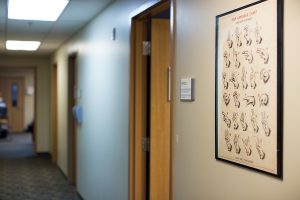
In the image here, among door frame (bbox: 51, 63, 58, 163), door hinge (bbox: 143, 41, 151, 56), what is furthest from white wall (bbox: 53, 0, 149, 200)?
door frame (bbox: 51, 63, 58, 163)

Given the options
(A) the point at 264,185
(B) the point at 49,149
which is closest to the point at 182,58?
(A) the point at 264,185

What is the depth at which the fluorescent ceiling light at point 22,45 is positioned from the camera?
7.10 m

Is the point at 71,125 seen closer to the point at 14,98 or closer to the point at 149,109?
the point at 149,109

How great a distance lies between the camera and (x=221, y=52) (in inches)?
77.1

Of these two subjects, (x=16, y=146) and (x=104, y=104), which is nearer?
(x=104, y=104)

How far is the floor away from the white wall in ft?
1.71

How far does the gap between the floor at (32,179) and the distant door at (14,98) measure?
579 cm

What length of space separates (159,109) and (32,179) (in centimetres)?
432

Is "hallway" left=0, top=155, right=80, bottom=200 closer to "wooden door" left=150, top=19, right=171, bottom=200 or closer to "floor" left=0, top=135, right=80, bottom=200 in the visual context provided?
"floor" left=0, top=135, right=80, bottom=200

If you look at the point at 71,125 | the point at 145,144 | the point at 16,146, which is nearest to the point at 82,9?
the point at 145,144

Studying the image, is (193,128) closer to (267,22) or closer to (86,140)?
(267,22)

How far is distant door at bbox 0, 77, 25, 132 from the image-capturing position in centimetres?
1552

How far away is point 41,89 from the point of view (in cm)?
989

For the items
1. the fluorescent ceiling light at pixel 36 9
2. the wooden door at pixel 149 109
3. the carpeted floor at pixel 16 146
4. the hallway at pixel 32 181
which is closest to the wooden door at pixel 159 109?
the wooden door at pixel 149 109
